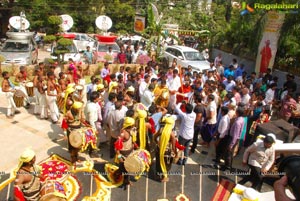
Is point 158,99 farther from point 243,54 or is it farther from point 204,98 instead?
point 243,54

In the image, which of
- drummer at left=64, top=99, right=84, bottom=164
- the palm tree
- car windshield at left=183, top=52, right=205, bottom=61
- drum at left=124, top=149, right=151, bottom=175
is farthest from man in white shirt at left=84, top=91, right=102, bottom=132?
the palm tree

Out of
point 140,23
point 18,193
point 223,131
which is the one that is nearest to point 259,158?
point 223,131

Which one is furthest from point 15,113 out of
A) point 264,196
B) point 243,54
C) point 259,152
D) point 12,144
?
point 243,54

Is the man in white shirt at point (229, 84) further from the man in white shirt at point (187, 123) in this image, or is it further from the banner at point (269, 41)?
the banner at point (269, 41)

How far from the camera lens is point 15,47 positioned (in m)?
16.0

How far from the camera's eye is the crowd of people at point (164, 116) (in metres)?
5.94

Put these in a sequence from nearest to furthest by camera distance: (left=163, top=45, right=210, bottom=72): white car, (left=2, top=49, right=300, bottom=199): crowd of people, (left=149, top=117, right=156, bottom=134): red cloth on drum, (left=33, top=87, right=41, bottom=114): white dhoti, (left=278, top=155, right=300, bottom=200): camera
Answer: (left=278, top=155, right=300, bottom=200): camera
(left=2, top=49, right=300, bottom=199): crowd of people
(left=149, top=117, right=156, bottom=134): red cloth on drum
(left=33, top=87, right=41, bottom=114): white dhoti
(left=163, top=45, right=210, bottom=72): white car

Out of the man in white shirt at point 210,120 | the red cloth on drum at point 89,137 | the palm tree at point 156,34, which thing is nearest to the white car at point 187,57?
the palm tree at point 156,34

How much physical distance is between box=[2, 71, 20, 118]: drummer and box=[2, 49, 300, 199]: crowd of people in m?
0.03

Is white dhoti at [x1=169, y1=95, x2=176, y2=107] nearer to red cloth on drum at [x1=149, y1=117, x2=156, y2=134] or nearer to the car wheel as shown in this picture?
red cloth on drum at [x1=149, y1=117, x2=156, y2=134]

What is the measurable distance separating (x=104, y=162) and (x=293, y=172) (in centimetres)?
539

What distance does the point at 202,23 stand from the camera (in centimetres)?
2564

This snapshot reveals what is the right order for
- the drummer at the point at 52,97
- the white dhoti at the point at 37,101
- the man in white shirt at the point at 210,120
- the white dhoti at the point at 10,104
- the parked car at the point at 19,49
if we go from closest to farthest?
the man in white shirt at the point at 210,120
the drummer at the point at 52,97
the white dhoti at the point at 10,104
the white dhoti at the point at 37,101
the parked car at the point at 19,49

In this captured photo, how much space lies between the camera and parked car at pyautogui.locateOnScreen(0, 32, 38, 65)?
15.0 meters
